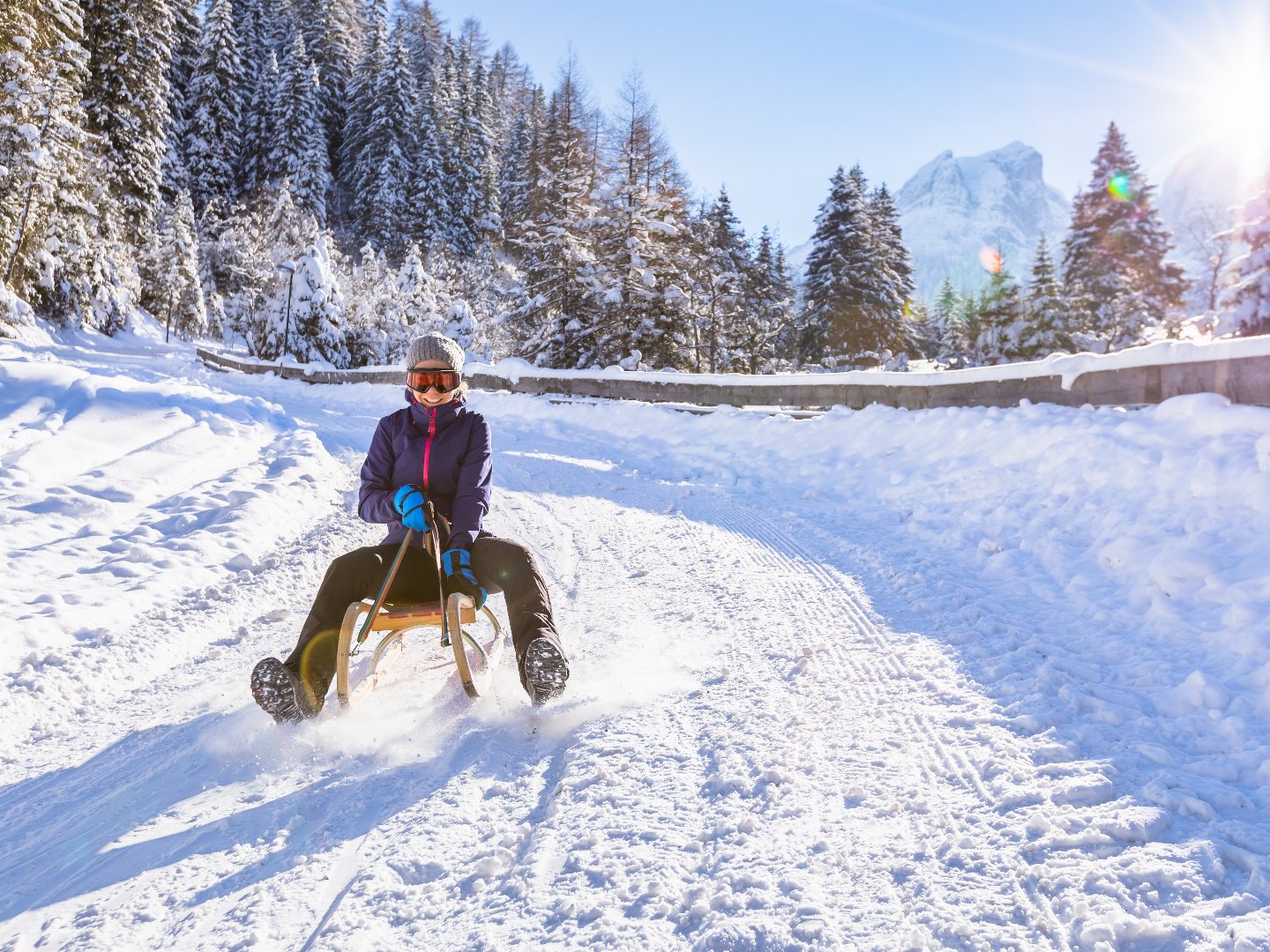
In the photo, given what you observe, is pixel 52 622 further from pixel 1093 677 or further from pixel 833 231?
pixel 833 231

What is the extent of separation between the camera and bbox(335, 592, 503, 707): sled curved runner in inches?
121

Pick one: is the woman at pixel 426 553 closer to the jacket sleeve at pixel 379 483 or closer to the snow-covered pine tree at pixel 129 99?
the jacket sleeve at pixel 379 483

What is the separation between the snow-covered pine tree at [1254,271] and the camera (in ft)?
58.9

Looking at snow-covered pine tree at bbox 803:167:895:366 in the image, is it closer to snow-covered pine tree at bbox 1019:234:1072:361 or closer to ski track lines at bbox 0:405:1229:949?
snow-covered pine tree at bbox 1019:234:1072:361

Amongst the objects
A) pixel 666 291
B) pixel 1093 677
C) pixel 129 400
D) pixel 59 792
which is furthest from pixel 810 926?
pixel 666 291

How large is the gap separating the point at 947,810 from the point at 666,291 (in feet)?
67.0

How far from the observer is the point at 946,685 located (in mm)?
3207

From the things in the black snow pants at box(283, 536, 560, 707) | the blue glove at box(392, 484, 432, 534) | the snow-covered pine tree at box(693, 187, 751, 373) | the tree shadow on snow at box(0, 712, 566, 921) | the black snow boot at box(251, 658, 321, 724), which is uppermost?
the snow-covered pine tree at box(693, 187, 751, 373)

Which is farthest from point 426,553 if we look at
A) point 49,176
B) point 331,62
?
point 331,62

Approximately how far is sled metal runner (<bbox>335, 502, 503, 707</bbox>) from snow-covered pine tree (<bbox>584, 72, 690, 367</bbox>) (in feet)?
59.1

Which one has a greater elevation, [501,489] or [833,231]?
[833,231]

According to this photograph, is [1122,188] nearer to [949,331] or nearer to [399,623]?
[949,331]

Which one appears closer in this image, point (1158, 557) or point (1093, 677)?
point (1093, 677)

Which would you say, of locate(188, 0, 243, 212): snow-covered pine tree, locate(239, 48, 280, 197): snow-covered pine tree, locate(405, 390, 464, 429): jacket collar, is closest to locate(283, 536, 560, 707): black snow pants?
locate(405, 390, 464, 429): jacket collar
